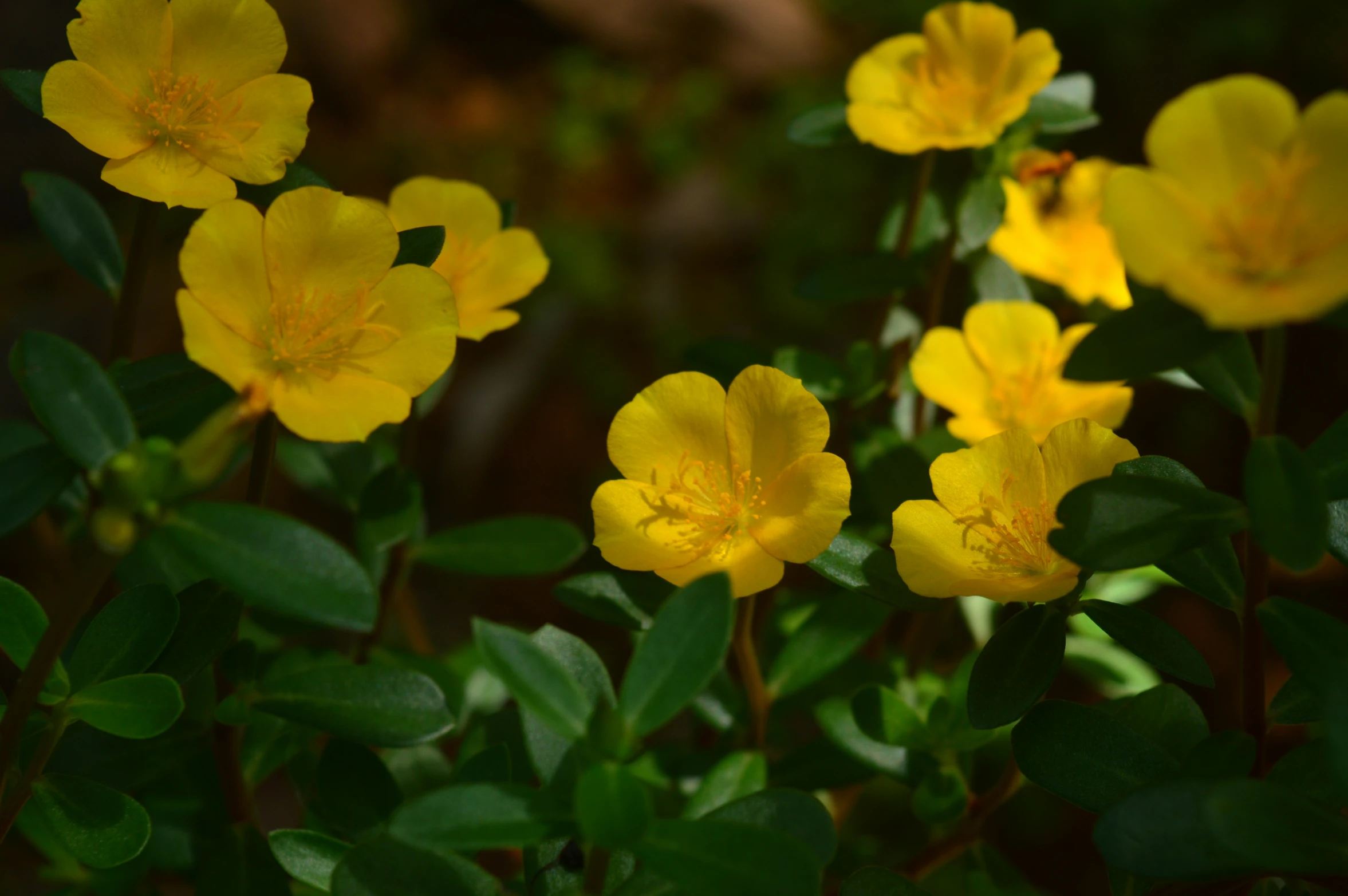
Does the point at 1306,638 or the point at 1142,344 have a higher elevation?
the point at 1142,344

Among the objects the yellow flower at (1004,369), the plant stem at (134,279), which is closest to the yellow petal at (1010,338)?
the yellow flower at (1004,369)

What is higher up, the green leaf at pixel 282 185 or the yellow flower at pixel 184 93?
the yellow flower at pixel 184 93

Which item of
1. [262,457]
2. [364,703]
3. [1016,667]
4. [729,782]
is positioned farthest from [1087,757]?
[262,457]

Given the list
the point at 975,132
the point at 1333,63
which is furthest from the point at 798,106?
the point at 975,132

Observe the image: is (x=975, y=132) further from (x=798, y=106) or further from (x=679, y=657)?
(x=798, y=106)

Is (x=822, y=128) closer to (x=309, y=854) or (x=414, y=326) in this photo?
(x=414, y=326)

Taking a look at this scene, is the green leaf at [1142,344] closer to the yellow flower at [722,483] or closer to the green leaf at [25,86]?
the yellow flower at [722,483]

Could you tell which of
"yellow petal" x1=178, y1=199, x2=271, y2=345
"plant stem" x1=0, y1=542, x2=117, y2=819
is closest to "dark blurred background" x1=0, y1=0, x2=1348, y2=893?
"yellow petal" x1=178, y1=199, x2=271, y2=345
